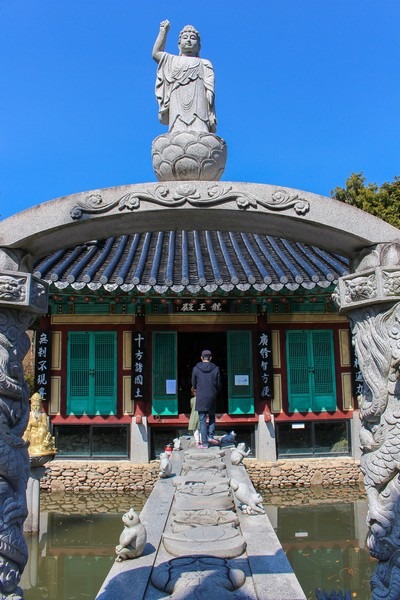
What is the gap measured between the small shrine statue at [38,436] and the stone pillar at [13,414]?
5.10 metres

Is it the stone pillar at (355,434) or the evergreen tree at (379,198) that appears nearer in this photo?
the stone pillar at (355,434)

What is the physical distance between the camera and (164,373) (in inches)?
468

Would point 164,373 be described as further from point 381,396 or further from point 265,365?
point 381,396

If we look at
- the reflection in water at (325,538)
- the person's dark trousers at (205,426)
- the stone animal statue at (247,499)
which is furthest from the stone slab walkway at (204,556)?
the person's dark trousers at (205,426)

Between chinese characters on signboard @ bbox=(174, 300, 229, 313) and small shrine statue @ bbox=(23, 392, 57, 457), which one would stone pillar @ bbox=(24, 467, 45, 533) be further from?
chinese characters on signboard @ bbox=(174, 300, 229, 313)

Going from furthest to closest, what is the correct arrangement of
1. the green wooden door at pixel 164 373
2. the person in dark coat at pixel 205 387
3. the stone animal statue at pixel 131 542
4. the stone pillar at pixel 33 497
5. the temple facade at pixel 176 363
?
the green wooden door at pixel 164 373 → the temple facade at pixel 176 363 → the person in dark coat at pixel 205 387 → the stone pillar at pixel 33 497 → the stone animal statue at pixel 131 542

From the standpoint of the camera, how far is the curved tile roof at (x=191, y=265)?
33.4ft

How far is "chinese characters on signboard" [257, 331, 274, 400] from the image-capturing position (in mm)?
11656

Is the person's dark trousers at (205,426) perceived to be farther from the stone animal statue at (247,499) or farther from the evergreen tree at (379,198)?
the evergreen tree at (379,198)

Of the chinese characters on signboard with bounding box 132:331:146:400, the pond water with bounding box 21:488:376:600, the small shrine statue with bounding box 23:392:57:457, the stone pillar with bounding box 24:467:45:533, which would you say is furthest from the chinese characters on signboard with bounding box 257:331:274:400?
the stone pillar with bounding box 24:467:45:533

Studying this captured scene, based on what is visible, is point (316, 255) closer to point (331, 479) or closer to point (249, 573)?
point (331, 479)

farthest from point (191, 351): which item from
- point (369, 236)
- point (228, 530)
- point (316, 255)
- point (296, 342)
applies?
point (369, 236)

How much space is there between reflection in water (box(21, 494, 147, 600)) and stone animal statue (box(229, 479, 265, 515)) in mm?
2010

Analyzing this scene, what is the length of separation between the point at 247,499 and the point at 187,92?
457 cm
